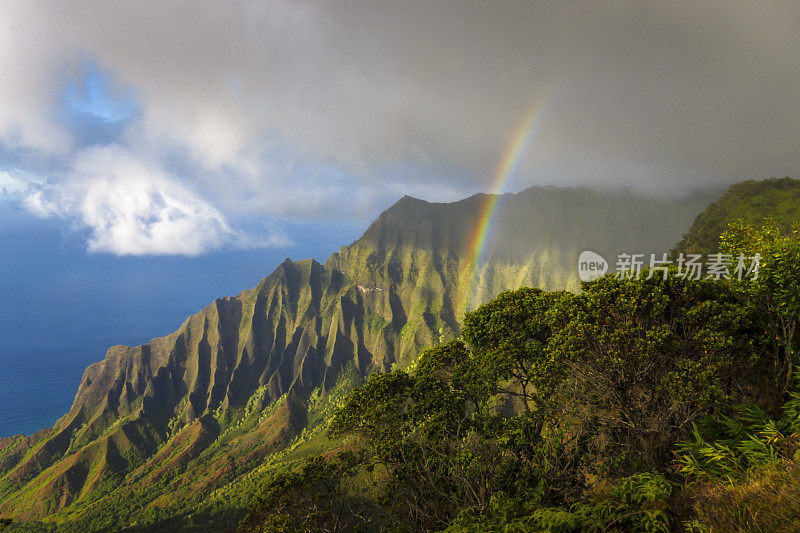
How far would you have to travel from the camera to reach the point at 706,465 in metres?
9.50

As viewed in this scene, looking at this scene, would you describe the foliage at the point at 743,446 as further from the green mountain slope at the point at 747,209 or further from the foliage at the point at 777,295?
the green mountain slope at the point at 747,209

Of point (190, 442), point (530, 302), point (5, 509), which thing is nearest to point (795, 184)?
point (530, 302)

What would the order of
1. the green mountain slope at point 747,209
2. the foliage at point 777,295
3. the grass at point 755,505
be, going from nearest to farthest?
the grass at point 755,505 < the foliage at point 777,295 < the green mountain slope at point 747,209

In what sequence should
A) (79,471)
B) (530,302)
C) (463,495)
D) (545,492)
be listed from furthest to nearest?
1. (79,471)
2. (530,302)
3. (463,495)
4. (545,492)

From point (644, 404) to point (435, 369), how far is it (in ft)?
32.6

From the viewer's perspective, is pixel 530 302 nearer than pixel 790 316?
No

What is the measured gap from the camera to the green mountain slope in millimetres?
67125

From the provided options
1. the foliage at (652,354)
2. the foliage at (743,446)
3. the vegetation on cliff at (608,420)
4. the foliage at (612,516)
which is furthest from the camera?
the foliage at (652,354)

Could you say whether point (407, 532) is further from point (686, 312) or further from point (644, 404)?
point (686, 312)

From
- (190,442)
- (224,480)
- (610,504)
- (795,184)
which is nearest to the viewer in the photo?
(610,504)

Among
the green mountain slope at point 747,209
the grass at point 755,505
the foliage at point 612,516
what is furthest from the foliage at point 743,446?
the green mountain slope at point 747,209

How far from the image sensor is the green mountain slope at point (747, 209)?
220ft

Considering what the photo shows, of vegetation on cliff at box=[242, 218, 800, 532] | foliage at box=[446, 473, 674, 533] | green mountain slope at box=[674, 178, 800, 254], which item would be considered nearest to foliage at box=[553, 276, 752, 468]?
vegetation on cliff at box=[242, 218, 800, 532]

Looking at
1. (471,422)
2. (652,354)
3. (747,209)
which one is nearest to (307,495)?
(471,422)
